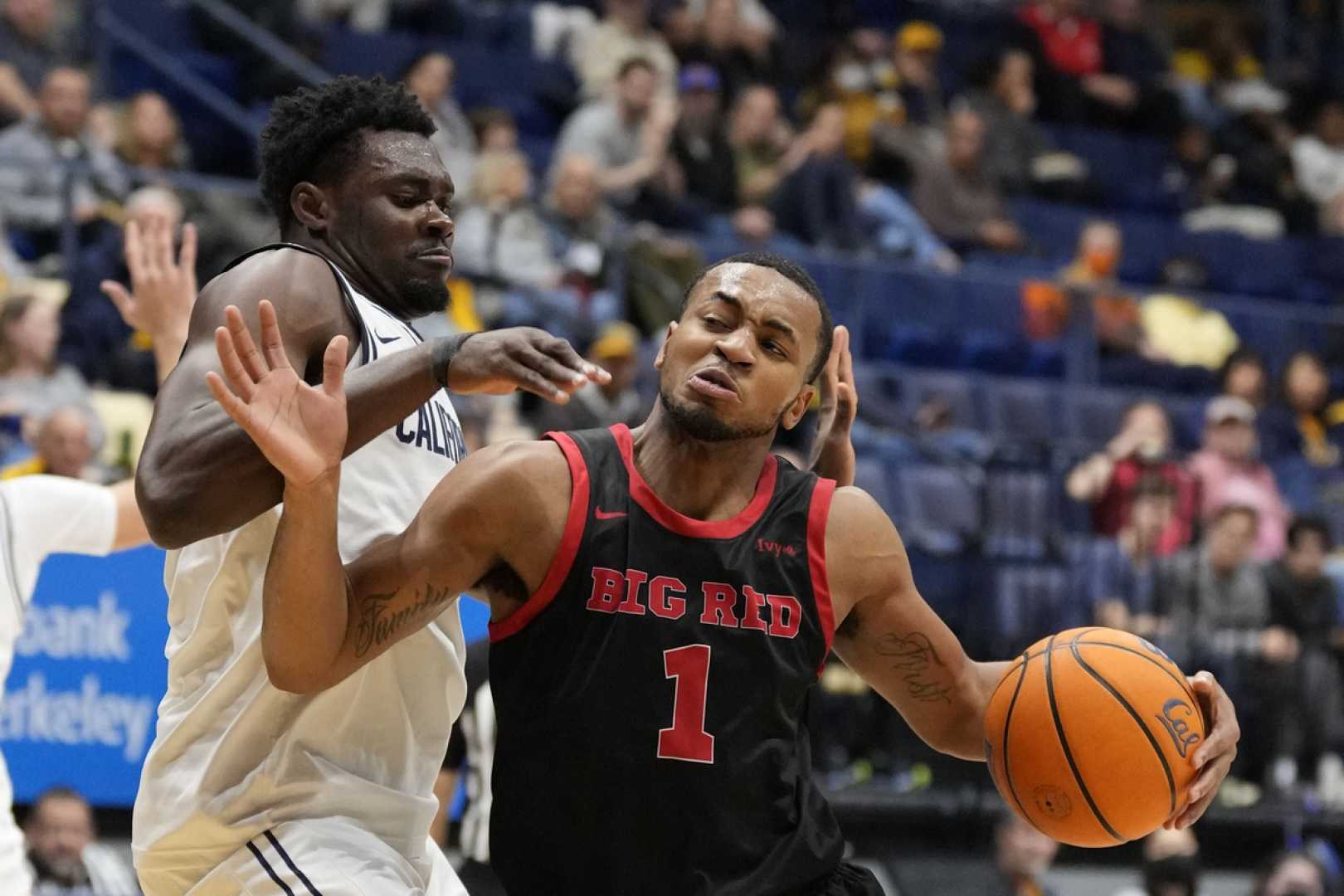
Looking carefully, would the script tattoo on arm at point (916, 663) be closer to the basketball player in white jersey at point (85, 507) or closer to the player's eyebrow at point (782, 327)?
the player's eyebrow at point (782, 327)

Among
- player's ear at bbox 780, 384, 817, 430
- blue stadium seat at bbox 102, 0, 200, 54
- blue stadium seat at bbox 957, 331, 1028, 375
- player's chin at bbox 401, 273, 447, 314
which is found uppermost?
player's chin at bbox 401, 273, 447, 314

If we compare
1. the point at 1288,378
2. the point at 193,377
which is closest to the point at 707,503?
the point at 193,377

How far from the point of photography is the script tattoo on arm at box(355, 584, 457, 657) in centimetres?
295

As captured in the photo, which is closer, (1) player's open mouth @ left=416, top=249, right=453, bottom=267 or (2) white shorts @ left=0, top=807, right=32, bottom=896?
(1) player's open mouth @ left=416, top=249, right=453, bottom=267

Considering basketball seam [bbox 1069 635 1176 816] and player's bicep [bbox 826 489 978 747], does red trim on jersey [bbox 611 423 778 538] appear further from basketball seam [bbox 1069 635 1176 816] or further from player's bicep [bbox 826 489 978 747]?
basketball seam [bbox 1069 635 1176 816]

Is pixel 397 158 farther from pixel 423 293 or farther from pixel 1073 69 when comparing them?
pixel 1073 69

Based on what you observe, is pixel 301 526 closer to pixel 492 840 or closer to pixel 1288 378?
pixel 492 840

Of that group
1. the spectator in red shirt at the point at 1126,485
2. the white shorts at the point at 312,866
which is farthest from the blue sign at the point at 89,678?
the spectator in red shirt at the point at 1126,485

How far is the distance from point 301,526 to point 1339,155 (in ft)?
44.6

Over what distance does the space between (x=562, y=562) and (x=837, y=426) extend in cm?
91

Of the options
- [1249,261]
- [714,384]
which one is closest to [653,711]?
[714,384]

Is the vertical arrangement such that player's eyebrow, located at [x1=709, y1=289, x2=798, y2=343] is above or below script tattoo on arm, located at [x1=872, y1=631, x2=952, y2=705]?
above

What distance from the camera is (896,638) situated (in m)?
3.42

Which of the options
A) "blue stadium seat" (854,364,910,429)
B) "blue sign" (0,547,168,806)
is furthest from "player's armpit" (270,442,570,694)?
"blue stadium seat" (854,364,910,429)
